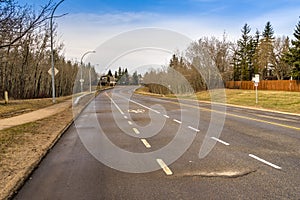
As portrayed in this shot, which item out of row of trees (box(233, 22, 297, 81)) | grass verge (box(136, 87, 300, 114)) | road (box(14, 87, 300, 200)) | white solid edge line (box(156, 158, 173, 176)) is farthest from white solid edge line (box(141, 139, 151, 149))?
row of trees (box(233, 22, 297, 81))

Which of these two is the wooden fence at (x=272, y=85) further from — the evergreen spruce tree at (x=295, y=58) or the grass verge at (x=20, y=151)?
the grass verge at (x=20, y=151)

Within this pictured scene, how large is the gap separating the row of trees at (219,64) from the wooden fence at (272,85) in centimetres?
326

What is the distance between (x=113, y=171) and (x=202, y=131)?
668cm

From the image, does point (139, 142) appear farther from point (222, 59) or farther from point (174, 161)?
point (222, 59)

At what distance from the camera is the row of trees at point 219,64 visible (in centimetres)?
6469

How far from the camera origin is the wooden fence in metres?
49.3

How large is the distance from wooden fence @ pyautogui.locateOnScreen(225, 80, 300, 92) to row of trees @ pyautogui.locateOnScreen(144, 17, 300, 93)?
3.26 meters

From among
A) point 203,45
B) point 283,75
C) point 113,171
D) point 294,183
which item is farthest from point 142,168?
point 283,75

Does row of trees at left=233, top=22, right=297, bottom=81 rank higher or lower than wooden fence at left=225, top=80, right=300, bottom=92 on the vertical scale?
higher

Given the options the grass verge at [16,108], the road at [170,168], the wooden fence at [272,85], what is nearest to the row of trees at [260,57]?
the wooden fence at [272,85]

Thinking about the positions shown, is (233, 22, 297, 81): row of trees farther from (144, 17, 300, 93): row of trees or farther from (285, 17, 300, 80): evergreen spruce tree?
(285, 17, 300, 80): evergreen spruce tree

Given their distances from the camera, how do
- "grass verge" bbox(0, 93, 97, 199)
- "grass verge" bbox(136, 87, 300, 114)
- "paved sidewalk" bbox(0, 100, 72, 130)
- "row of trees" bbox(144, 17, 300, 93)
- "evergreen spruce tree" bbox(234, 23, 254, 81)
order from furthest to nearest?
"evergreen spruce tree" bbox(234, 23, 254, 81)
"row of trees" bbox(144, 17, 300, 93)
"grass verge" bbox(136, 87, 300, 114)
"paved sidewalk" bbox(0, 100, 72, 130)
"grass verge" bbox(0, 93, 97, 199)

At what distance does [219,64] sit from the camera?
68500mm

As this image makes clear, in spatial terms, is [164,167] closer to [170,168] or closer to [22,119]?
[170,168]
